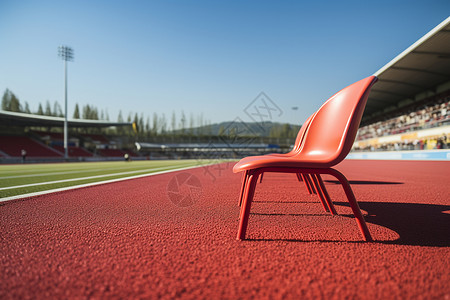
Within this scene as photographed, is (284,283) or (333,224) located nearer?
(284,283)

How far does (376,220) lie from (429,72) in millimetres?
23131

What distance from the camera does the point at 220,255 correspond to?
132 centimetres

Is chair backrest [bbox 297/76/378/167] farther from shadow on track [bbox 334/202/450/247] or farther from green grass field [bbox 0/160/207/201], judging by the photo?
green grass field [bbox 0/160/207/201]

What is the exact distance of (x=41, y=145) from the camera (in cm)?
3609

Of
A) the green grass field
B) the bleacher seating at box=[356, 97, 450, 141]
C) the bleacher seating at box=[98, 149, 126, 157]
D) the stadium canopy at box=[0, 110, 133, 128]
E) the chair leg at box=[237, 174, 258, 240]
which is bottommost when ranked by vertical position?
the bleacher seating at box=[98, 149, 126, 157]

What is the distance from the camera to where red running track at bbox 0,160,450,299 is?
99 cm

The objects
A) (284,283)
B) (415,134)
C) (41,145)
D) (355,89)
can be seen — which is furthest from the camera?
(41,145)

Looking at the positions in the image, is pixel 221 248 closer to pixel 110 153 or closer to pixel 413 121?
pixel 413 121

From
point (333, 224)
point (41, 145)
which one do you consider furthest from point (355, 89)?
point (41, 145)

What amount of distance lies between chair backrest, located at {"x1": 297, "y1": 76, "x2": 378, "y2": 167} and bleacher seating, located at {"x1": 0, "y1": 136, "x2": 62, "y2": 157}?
39.4 m

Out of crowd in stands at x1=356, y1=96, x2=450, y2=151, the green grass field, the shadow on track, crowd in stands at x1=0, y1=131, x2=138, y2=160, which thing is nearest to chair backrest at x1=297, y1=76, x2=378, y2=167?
the shadow on track

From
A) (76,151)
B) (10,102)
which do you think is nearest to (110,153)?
(76,151)

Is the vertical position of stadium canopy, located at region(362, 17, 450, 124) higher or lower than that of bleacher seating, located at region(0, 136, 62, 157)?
higher

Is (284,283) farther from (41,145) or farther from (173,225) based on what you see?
(41,145)
